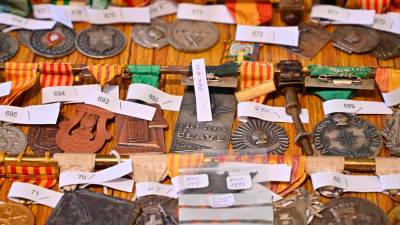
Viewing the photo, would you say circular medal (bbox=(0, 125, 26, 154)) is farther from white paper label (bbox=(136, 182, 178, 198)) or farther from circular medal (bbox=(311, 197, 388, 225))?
circular medal (bbox=(311, 197, 388, 225))

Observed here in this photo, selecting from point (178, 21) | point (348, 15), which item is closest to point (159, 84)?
point (178, 21)

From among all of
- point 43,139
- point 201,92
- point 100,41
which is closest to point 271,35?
point 201,92

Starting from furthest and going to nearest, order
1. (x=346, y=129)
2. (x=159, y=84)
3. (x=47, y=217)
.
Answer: (x=159, y=84), (x=346, y=129), (x=47, y=217)

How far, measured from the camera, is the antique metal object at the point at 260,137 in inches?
69.6

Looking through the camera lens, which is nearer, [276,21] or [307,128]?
[307,128]

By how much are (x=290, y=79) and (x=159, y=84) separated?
44 centimetres

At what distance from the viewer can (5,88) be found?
186cm

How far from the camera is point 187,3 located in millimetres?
2191

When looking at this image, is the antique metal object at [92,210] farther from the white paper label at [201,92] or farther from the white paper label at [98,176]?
the white paper label at [201,92]

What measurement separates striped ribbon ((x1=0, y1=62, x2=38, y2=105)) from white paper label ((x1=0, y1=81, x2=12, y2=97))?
0.04 feet

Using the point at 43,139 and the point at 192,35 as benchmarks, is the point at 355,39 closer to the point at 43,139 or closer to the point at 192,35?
the point at 192,35

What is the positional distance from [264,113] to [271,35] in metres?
0.36

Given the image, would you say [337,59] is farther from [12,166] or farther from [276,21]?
[12,166]

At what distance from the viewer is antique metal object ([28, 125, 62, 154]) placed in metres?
1.77
